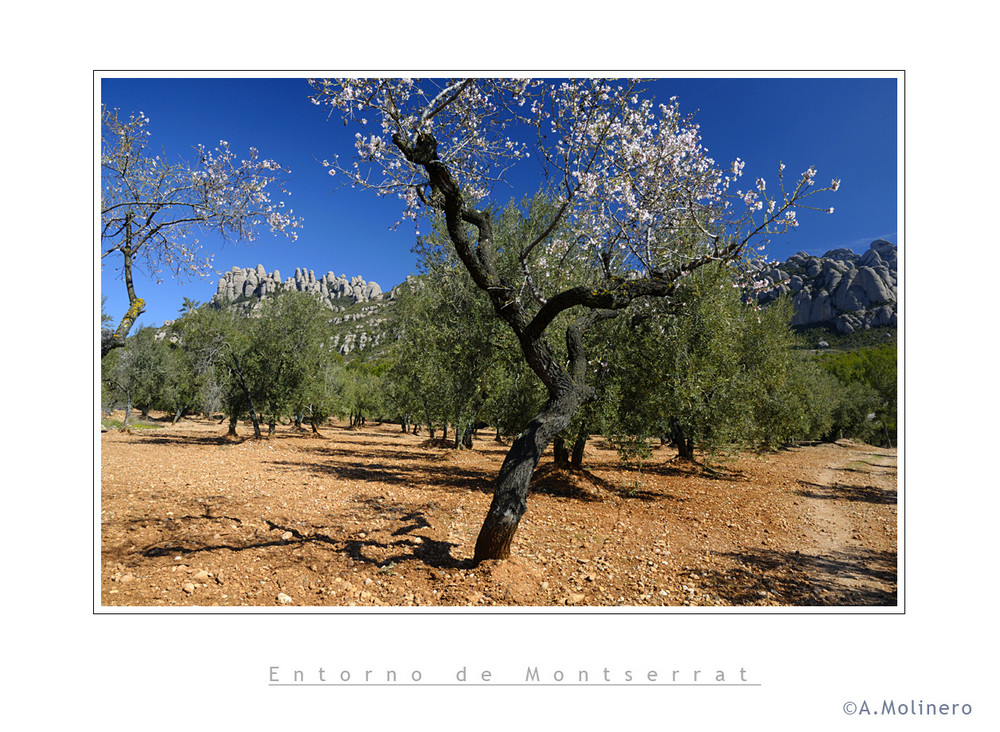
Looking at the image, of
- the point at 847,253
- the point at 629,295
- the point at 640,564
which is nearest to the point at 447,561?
the point at 640,564

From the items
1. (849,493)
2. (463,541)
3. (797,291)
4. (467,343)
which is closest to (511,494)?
(463,541)

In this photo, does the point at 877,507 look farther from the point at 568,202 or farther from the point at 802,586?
the point at 568,202

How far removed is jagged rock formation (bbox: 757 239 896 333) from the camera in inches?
203

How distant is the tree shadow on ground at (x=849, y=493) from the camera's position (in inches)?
452

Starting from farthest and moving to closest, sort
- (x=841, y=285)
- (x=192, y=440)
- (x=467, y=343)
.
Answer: (x=192, y=440) < (x=467, y=343) < (x=841, y=285)

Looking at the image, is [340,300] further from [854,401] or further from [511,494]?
[854,401]

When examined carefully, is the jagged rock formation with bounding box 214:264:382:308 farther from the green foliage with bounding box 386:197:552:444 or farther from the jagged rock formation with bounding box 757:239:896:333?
the jagged rock formation with bounding box 757:239:896:333

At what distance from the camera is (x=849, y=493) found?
1247 centimetres

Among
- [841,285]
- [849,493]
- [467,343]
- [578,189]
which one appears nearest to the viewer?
[578,189]

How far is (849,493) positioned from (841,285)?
6191mm

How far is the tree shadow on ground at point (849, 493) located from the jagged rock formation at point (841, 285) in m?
4.79

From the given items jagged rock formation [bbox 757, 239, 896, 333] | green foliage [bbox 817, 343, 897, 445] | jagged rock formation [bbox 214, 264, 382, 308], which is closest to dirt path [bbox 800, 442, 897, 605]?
jagged rock formation [bbox 757, 239, 896, 333]

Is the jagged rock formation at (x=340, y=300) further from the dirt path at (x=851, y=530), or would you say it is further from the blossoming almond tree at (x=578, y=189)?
the dirt path at (x=851, y=530)
